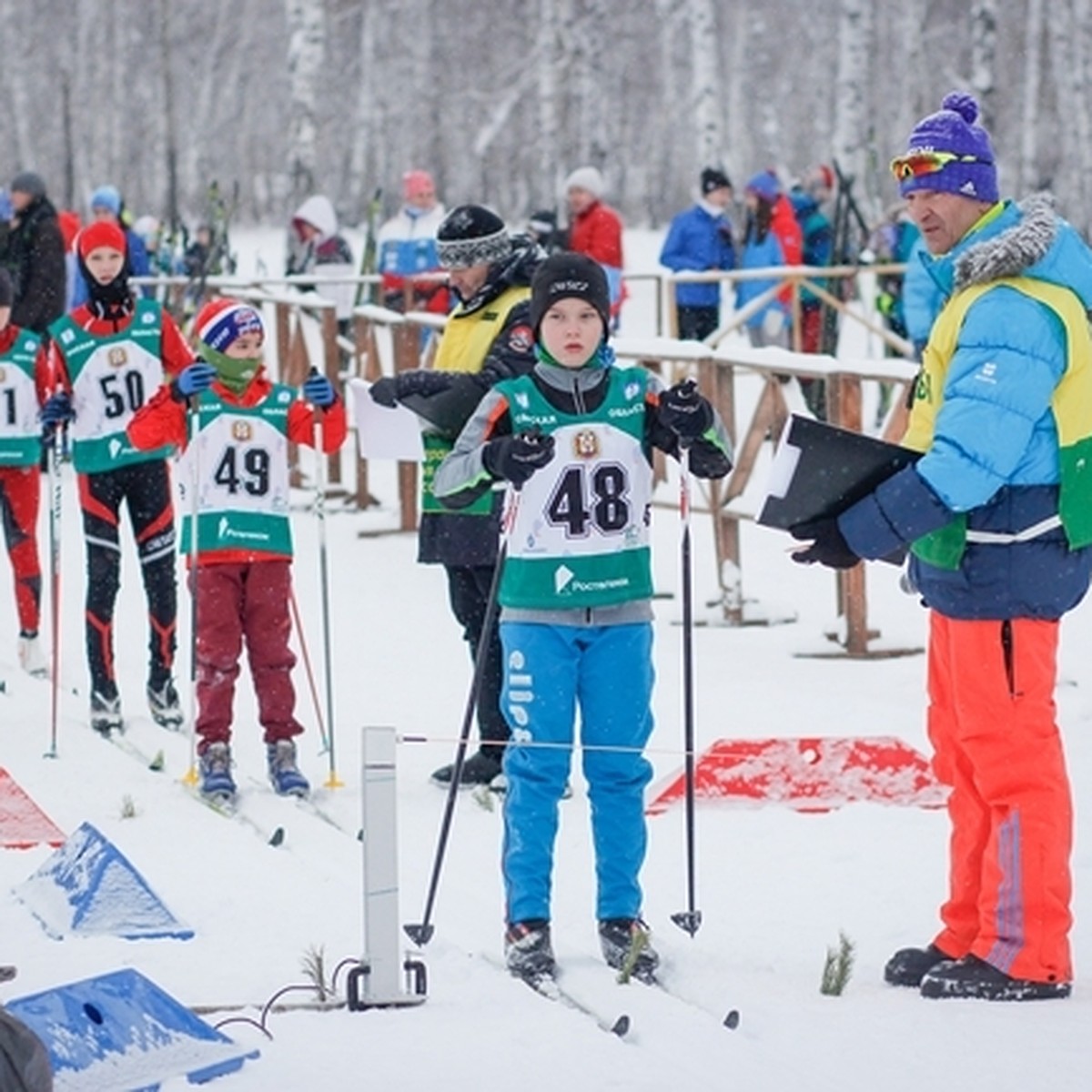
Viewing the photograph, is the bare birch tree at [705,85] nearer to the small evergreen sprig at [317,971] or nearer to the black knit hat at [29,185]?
the black knit hat at [29,185]

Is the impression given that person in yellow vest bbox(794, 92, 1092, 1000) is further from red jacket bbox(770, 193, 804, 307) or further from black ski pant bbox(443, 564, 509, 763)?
red jacket bbox(770, 193, 804, 307)

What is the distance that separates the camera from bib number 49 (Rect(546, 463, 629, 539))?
547 centimetres

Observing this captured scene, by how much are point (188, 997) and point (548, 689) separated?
1.05 meters

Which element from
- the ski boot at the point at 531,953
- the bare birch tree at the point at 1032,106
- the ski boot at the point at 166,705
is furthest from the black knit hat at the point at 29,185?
the bare birch tree at the point at 1032,106

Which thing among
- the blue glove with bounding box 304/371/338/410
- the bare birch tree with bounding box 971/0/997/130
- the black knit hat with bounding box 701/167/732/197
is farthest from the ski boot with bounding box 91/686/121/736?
the bare birch tree with bounding box 971/0/997/130

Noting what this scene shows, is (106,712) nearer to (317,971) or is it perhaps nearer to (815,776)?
(815,776)

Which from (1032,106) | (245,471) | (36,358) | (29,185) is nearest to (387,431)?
(245,471)

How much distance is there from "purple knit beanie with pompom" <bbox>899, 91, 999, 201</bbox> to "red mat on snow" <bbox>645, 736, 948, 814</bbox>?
94.0 inches

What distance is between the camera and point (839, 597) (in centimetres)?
988

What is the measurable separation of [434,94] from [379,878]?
4141cm

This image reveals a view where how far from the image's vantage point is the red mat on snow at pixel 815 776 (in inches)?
281

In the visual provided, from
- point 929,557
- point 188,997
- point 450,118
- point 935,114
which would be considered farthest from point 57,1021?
point 450,118

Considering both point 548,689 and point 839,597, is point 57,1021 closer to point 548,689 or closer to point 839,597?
point 548,689

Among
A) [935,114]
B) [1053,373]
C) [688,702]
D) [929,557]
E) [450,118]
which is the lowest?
[688,702]
